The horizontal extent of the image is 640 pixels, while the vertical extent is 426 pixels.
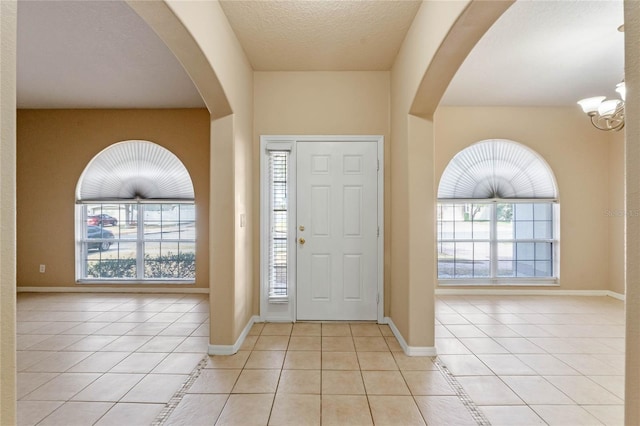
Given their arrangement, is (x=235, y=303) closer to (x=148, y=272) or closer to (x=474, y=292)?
(x=148, y=272)

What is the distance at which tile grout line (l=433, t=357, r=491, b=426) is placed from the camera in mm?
2201

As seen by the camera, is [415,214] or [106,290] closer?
[415,214]

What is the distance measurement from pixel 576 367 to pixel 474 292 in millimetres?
2576

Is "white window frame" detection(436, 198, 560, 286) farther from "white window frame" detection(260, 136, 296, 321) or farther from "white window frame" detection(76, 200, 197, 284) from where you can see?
"white window frame" detection(76, 200, 197, 284)

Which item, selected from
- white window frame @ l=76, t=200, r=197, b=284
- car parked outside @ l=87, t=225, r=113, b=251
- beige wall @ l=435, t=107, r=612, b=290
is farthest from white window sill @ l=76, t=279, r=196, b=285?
beige wall @ l=435, t=107, r=612, b=290

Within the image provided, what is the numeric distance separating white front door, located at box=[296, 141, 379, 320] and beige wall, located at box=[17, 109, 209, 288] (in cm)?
222

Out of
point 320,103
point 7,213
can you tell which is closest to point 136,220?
point 320,103

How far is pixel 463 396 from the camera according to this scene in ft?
8.13

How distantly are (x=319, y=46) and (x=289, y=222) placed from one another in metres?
1.95

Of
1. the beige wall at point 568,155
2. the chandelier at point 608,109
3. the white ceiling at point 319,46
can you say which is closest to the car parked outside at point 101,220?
the white ceiling at point 319,46

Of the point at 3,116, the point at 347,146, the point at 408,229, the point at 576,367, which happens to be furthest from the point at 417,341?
the point at 3,116

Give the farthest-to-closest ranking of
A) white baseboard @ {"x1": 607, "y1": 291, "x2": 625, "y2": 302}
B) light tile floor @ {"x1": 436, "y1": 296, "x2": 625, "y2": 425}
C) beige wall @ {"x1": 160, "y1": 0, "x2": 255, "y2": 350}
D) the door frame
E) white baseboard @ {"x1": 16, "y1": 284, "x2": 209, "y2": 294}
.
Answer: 1. white baseboard @ {"x1": 16, "y1": 284, "x2": 209, "y2": 294}
2. white baseboard @ {"x1": 607, "y1": 291, "x2": 625, "y2": 302}
3. the door frame
4. beige wall @ {"x1": 160, "y1": 0, "x2": 255, "y2": 350}
5. light tile floor @ {"x1": 436, "y1": 296, "x2": 625, "y2": 425}

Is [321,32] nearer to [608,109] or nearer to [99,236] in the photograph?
[608,109]

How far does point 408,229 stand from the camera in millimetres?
3225
